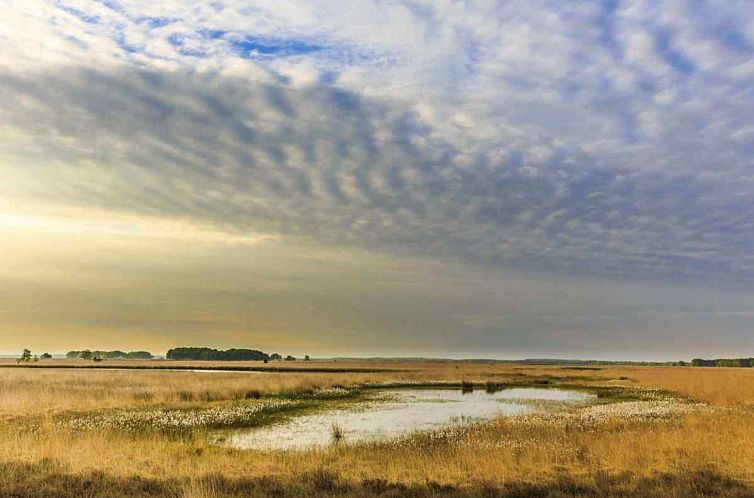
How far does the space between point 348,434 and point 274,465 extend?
10.6 meters

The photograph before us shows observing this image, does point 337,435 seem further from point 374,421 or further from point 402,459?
point 402,459

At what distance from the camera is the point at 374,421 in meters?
31.4

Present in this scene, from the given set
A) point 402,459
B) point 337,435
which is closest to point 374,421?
point 337,435

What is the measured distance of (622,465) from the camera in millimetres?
15375

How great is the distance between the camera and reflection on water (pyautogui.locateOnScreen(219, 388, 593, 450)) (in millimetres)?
24344

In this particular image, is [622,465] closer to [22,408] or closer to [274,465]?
[274,465]

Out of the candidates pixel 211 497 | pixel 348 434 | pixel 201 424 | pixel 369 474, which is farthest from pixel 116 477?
pixel 201 424

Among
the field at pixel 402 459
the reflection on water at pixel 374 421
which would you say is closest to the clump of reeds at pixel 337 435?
the reflection on water at pixel 374 421

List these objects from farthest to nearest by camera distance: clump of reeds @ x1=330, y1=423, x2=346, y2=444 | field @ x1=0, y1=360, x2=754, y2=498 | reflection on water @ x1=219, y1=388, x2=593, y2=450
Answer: reflection on water @ x1=219, y1=388, x2=593, y2=450 < clump of reeds @ x1=330, y1=423, x2=346, y2=444 < field @ x1=0, y1=360, x2=754, y2=498

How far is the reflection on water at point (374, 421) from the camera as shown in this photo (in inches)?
958

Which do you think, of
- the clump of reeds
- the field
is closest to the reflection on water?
the clump of reeds

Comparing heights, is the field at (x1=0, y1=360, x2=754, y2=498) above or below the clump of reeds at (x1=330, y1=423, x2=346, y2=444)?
above

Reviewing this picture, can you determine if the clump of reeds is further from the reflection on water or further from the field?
the field

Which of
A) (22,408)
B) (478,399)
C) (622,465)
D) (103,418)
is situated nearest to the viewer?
(622,465)
